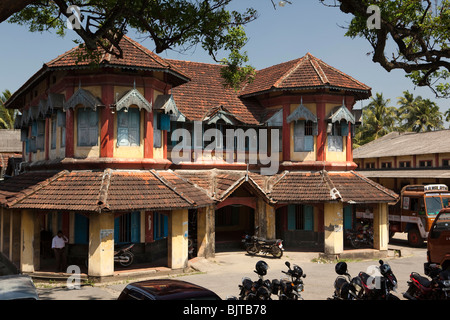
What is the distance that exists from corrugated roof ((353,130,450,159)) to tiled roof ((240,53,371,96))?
556 inches

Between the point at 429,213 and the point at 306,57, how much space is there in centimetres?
1057

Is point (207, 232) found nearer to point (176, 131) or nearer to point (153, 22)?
point (176, 131)

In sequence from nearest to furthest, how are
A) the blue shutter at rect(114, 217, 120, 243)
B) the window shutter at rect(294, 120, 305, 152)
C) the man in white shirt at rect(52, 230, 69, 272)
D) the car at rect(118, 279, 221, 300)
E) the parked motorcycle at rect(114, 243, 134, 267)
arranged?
the car at rect(118, 279, 221, 300) < the man in white shirt at rect(52, 230, 69, 272) < the parked motorcycle at rect(114, 243, 134, 267) < the blue shutter at rect(114, 217, 120, 243) < the window shutter at rect(294, 120, 305, 152)

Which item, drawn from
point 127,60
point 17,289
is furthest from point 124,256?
point 17,289

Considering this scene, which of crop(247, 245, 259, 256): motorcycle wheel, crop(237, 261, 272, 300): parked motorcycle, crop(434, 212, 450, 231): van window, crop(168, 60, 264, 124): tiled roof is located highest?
crop(168, 60, 264, 124): tiled roof

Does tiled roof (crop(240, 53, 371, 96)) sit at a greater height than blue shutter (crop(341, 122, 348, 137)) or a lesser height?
greater

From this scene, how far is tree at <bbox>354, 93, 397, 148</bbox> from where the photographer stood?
57.5 metres

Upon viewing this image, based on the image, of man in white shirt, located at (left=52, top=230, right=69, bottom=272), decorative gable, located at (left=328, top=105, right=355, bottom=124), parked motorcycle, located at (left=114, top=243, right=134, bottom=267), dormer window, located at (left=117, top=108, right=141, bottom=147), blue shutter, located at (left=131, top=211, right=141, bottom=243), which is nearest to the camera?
man in white shirt, located at (left=52, top=230, right=69, bottom=272)

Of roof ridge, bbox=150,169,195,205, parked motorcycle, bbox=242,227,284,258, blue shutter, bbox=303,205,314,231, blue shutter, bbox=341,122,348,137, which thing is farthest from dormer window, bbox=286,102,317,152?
roof ridge, bbox=150,169,195,205

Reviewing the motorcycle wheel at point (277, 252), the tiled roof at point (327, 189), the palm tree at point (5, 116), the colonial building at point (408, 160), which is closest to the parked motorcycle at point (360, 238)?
the tiled roof at point (327, 189)

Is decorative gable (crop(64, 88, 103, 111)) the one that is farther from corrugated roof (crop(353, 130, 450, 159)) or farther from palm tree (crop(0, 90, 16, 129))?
palm tree (crop(0, 90, 16, 129))

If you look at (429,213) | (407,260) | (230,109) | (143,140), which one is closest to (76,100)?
(143,140)

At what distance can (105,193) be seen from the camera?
15.1 meters

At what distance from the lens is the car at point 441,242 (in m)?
13.0
